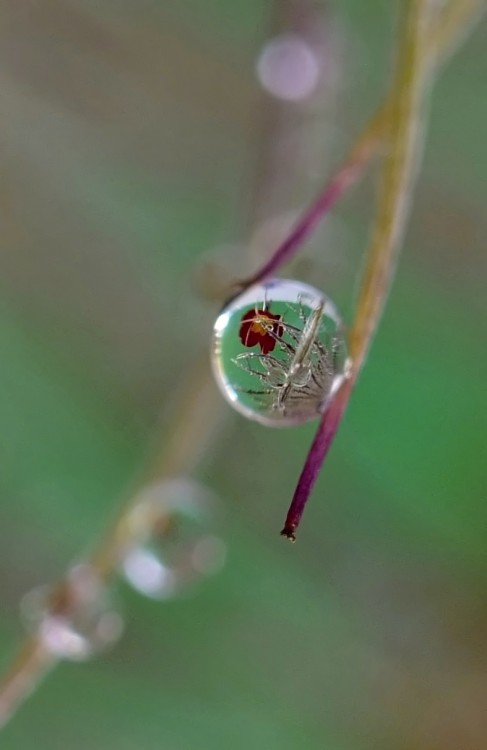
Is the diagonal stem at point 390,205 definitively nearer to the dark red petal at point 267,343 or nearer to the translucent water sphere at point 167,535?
the dark red petal at point 267,343

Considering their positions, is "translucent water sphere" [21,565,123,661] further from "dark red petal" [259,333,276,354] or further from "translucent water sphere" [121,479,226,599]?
"dark red petal" [259,333,276,354]

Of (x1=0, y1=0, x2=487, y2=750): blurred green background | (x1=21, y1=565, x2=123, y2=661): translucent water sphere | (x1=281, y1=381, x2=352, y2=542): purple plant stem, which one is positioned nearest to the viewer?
(x1=281, y1=381, x2=352, y2=542): purple plant stem

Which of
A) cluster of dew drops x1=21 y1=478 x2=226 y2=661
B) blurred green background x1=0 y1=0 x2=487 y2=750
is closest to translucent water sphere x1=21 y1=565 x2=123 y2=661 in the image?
cluster of dew drops x1=21 y1=478 x2=226 y2=661

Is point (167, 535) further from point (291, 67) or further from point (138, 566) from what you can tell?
point (291, 67)

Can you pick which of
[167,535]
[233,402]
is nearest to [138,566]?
[167,535]

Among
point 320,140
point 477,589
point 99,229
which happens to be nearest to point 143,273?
point 99,229

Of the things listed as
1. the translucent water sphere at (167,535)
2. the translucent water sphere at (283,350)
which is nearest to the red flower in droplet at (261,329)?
the translucent water sphere at (283,350)
